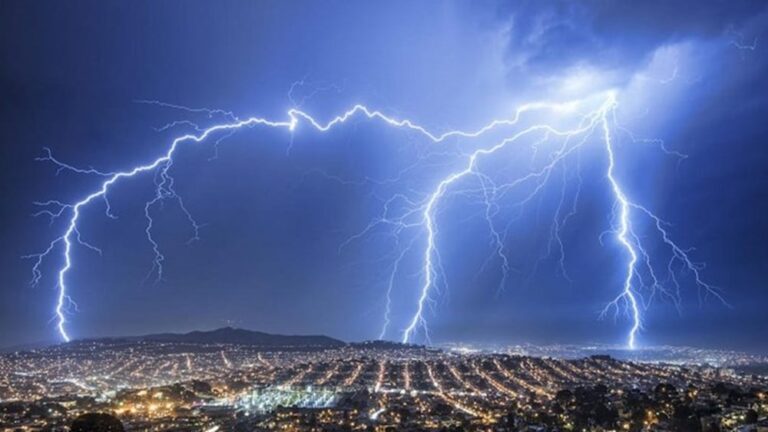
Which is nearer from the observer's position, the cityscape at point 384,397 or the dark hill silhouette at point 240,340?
the cityscape at point 384,397

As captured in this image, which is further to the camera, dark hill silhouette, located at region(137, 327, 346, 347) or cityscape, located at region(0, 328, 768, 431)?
dark hill silhouette, located at region(137, 327, 346, 347)

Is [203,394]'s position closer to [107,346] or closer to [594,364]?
[594,364]

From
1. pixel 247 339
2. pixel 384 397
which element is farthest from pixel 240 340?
pixel 384 397

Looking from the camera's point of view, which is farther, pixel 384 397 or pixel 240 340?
pixel 240 340

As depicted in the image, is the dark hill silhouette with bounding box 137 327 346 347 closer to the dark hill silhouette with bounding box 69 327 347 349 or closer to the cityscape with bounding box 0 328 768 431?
the dark hill silhouette with bounding box 69 327 347 349

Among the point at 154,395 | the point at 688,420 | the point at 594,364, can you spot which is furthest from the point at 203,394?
the point at 594,364

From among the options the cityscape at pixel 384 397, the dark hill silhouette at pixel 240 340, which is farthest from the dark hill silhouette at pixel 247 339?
the cityscape at pixel 384 397

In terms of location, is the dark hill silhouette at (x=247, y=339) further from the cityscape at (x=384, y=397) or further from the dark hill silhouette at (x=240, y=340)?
the cityscape at (x=384, y=397)

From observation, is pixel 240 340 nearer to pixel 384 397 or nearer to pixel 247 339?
pixel 247 339

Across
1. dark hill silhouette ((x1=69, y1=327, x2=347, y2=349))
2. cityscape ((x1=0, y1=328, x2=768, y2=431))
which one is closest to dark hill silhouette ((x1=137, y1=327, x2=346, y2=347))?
dark hill silhouette ((x1=69, y1=327, x2=347, y2=349))

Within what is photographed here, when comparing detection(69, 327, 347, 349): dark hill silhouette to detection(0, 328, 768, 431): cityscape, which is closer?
detection(0, 328, 768, 431): cityscape

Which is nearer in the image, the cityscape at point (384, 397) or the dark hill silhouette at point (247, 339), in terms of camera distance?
the cityscape at point (384, 397)
